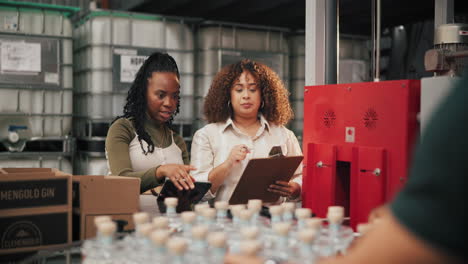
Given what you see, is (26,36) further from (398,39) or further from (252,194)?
(398,39)

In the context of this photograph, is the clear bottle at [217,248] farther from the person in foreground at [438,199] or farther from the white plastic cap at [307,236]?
the person in foreground at [438,199]

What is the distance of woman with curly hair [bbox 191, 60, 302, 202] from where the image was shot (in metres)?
2.73

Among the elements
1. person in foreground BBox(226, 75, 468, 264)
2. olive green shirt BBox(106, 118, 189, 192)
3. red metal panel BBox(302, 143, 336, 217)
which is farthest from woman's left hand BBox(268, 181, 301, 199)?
person in foreground BBox(226, 75, 468, 264)

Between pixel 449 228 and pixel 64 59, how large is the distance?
4643 mm

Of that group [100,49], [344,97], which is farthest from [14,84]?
[344,97]

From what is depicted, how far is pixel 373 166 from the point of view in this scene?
163 cm

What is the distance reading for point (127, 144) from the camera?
2852mm

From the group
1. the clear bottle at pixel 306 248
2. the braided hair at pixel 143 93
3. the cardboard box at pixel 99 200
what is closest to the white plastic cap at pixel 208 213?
the clear bottle at pixel 306 248

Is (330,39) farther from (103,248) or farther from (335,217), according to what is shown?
(103,248)

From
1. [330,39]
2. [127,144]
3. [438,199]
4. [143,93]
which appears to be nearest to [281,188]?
[330,39]

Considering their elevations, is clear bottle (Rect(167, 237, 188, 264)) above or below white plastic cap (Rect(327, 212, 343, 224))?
below

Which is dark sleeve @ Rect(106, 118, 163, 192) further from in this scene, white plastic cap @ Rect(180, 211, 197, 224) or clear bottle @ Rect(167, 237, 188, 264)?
clear bottle @ Rect(167, 237, 188, 264)

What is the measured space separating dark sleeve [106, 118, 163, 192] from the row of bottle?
4.04 ft

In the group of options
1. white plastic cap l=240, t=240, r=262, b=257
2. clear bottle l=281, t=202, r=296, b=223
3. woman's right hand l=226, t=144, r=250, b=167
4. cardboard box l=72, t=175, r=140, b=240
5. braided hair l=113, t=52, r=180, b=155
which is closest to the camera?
white plastic cap l=240, t=240, r=262, b=257
